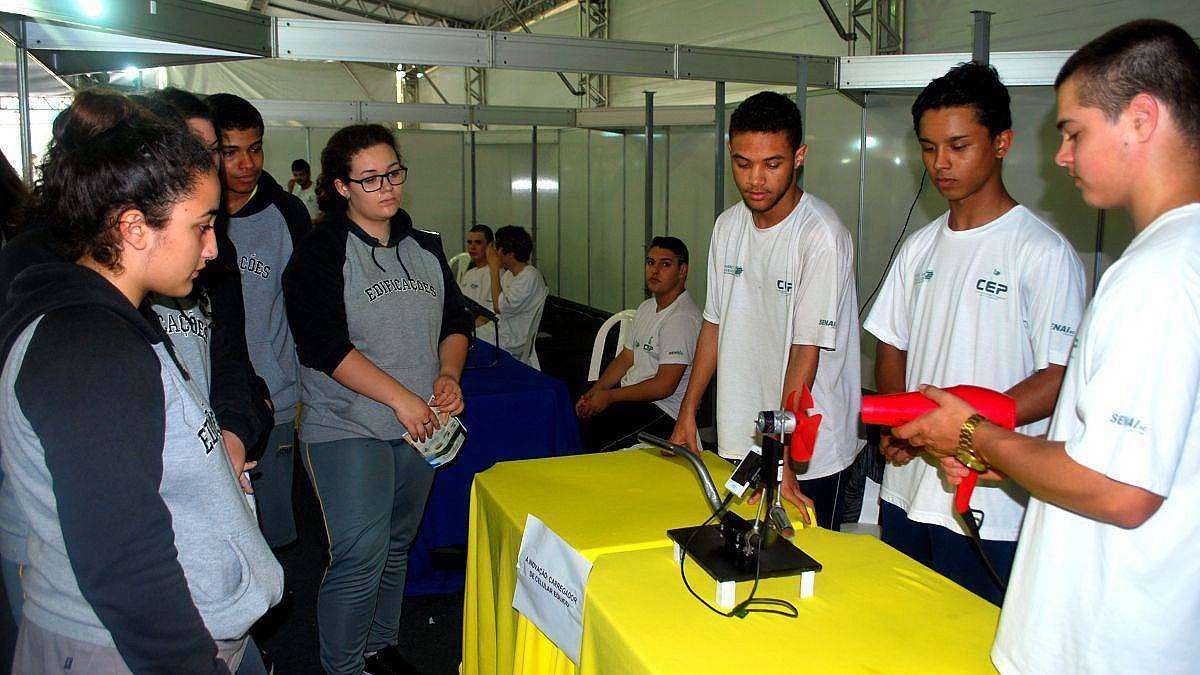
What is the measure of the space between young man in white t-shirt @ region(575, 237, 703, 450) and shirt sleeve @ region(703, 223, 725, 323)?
47.6 inches

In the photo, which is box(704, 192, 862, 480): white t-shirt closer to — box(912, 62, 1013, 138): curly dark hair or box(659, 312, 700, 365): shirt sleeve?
box(912, 62, 1013, 138): curly dark hair

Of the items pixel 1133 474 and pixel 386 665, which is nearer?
pixel 1133 474

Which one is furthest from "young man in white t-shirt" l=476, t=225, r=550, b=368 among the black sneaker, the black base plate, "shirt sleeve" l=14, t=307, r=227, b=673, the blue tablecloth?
"shirt sleeve" l=14, t=307, r=227, b=673

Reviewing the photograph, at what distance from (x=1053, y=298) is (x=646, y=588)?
3.25 feet

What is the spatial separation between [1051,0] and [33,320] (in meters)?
5.80

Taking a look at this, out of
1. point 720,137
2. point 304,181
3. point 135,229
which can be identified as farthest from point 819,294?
point 304,181

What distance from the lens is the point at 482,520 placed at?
2002 millimetres

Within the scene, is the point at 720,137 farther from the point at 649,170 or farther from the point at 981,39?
the point at 649,170

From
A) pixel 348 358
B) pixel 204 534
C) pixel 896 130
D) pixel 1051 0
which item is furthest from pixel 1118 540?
pixel 1051 0

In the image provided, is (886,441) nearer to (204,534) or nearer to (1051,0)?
(204,534)

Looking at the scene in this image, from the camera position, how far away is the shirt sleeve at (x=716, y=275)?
2215 millimetres

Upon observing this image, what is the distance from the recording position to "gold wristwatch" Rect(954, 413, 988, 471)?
1.18 metres

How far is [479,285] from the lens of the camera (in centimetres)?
554

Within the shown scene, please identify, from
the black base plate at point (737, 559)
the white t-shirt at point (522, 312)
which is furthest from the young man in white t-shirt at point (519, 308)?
the black base plate at point (737, 559)
